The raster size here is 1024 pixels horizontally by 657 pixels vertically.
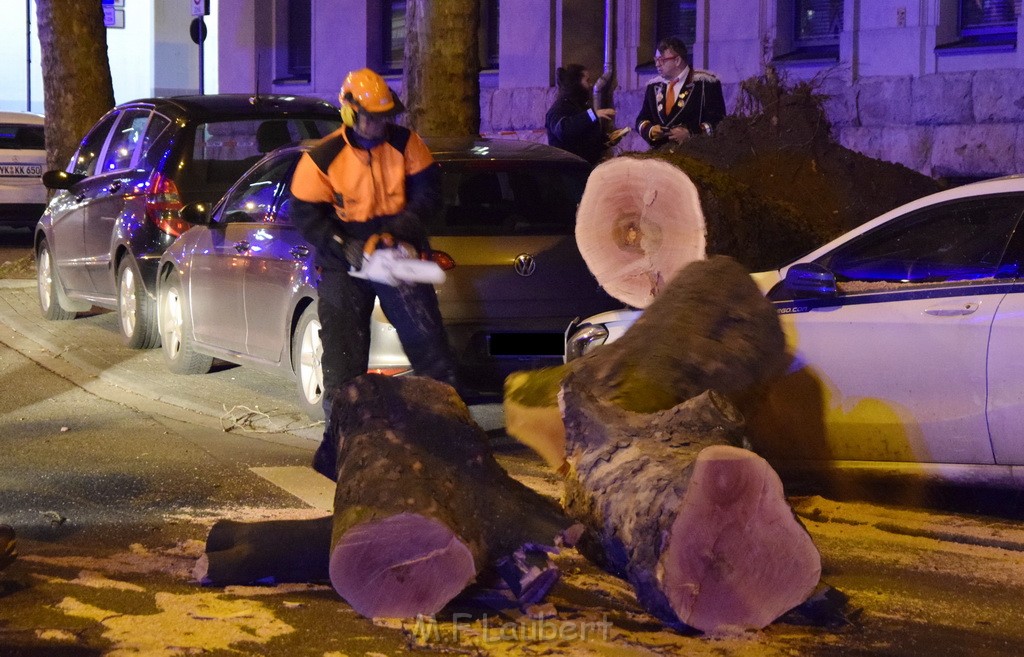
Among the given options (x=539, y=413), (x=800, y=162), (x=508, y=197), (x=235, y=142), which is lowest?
(x=539, y=413)

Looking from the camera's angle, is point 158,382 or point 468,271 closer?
point 468,271

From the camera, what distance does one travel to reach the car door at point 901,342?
623 cm

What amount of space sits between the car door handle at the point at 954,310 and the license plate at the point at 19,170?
1621 cm

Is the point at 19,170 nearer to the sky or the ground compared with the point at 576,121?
nearer to the ground

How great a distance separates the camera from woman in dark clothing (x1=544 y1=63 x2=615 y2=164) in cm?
1117

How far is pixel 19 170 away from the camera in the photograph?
66.0ft

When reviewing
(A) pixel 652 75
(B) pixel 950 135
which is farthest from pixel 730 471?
(A) pixel 652 75

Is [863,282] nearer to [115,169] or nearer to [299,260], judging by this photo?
[299,260]

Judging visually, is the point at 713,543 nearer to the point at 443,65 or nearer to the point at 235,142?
the point at 235,142

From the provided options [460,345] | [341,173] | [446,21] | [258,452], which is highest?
[446,21]

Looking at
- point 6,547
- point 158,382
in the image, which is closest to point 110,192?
point 158,382

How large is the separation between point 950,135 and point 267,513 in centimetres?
1027

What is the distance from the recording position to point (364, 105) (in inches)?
274

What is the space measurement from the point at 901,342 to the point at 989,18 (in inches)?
387
